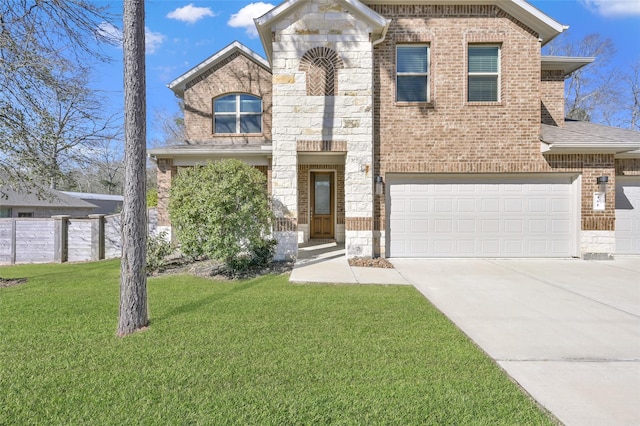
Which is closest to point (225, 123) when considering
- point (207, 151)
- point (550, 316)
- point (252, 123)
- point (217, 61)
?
point (252, 123)

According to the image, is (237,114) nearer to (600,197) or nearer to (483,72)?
(483,72)

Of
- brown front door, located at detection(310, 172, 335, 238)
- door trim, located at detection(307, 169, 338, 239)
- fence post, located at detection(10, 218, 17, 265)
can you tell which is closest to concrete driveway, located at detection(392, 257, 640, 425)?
door trim, located at detection(307, 169, 338, 239)

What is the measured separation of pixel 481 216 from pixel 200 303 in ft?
25.2

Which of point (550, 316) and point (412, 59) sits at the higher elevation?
point (412, 59)

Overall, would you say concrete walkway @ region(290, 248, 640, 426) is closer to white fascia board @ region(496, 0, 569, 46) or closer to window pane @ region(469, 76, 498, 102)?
window pane @ region(469, 76, 498, 102)

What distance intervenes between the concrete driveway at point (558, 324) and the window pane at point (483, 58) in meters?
5.43

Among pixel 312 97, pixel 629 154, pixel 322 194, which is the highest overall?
pixel 312 97

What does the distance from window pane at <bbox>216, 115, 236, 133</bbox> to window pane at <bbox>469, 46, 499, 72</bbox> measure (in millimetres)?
8019

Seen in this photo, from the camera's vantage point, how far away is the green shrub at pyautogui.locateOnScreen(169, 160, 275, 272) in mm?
6926

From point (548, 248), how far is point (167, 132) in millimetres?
24873

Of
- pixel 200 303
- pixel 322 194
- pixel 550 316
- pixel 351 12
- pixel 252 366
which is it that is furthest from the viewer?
pixel 322 194

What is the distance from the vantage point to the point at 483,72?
9.05 metres

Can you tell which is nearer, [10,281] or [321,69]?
[10,281]

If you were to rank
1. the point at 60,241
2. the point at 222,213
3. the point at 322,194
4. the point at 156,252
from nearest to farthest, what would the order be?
1. the point at 222,213
2. the point at 156,252
3. the point at 60,241
4. the point at 322,194
